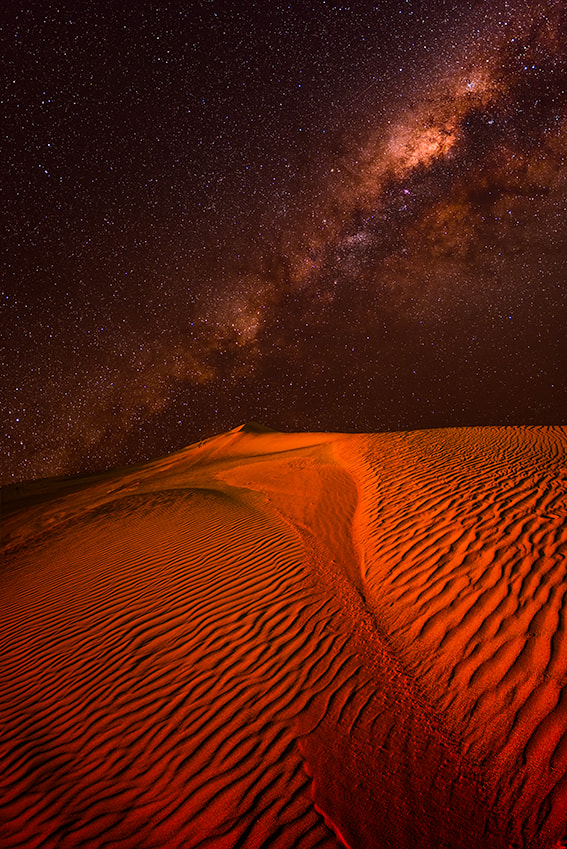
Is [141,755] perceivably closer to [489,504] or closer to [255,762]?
[255,762]

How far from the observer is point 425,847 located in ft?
7.16

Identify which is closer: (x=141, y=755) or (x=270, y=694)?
(x=141, y=755)

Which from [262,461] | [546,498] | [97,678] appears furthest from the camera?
[262,461]

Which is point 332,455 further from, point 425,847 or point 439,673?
point 425,847

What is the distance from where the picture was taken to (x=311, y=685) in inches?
140

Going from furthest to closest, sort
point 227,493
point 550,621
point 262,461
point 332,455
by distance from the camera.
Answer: point 262,461, point 332,455, point 227,493, point 550,621

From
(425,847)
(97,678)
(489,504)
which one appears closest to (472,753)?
(425,847)

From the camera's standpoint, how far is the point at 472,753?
2.63m

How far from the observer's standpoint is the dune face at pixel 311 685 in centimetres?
247

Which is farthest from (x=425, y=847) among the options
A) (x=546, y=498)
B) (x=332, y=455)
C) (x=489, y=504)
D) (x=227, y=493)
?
(x=332, y=455)

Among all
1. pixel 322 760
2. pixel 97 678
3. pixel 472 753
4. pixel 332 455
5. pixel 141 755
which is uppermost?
pixel 332 455

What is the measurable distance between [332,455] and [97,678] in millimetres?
11116

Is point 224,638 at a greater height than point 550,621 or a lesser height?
greater

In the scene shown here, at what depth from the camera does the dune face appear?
2.47m
